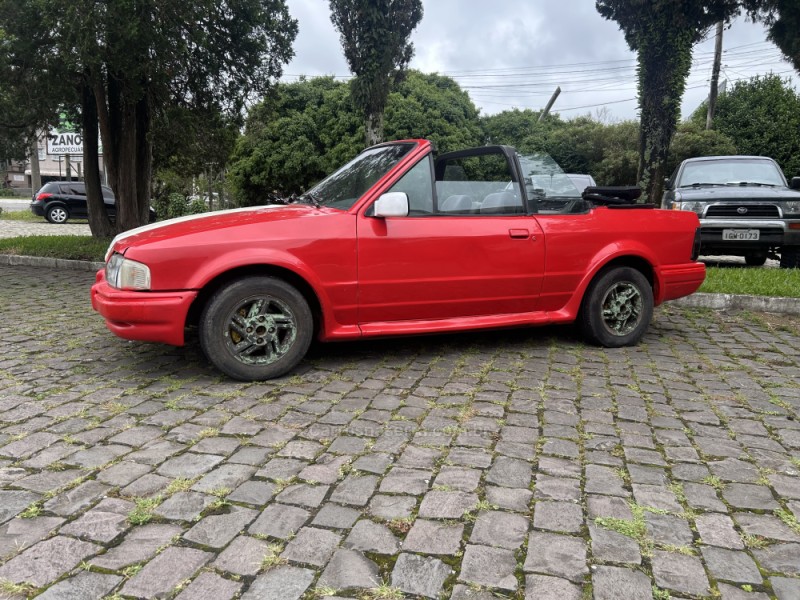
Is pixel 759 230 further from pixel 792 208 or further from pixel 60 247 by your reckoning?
pixel 60 247

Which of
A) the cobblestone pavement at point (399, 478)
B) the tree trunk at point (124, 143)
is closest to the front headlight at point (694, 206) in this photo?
the cobblestone pavement at point (399, 478)

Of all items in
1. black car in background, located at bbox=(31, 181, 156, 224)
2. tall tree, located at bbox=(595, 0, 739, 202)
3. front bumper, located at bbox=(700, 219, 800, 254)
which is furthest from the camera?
black car in background, located at bbox=(31, 181, 156, 224)

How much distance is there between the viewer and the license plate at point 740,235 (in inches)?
369

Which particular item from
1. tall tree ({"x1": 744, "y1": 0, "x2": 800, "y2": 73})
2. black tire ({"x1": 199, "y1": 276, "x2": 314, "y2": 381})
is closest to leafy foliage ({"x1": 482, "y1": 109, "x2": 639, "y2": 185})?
tall tree ({"x1": 744, "y1": 0, "x2": 800, "y2": 73})

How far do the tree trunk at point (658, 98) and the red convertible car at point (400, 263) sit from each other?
699 cm

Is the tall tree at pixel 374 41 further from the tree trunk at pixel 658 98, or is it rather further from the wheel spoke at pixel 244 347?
the wheel spoke at pixel 244 347

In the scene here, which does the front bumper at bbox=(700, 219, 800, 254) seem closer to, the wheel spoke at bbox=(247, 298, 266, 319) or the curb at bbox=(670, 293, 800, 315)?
the curb at bbox=(670, 293, 800, 315)

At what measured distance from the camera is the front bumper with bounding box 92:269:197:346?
4.07 metres

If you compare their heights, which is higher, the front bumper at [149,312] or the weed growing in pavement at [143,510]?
the front bumper at [149,312]

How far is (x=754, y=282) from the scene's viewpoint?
26.2 feet

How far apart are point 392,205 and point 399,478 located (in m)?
2.02

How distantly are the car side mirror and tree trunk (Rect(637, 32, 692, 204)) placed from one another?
8.89 metres

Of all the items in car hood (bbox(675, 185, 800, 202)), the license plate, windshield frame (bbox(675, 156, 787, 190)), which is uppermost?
windshield frame (bbox(675, 156, 787, 190))

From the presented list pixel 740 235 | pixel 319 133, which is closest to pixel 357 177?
pixel 740 235
